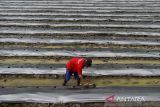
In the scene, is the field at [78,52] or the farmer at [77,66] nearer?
the field at [78,52]

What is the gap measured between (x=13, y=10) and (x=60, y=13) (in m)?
1.73

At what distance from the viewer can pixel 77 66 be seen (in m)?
6.31

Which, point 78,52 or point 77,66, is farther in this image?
point 78,52

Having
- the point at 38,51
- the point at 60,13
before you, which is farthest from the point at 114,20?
the point at 38,51

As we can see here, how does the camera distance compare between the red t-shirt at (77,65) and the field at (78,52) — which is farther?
the red t-shirt at (77,65)

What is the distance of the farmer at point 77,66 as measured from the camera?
247 inches

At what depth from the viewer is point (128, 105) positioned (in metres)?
5.83

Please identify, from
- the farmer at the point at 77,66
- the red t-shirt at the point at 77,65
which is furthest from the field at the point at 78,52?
the red t-shirt at the point at 77,65

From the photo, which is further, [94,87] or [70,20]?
[70,20]

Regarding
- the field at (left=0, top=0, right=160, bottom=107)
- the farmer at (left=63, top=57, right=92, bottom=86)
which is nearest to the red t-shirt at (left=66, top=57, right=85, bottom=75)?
the farmer at (left=63, top=57, right=92, bottom=86)

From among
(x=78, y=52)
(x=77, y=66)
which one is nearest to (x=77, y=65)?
(x=77, y=66)

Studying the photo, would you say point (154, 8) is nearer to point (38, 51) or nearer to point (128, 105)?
point (38, 51)

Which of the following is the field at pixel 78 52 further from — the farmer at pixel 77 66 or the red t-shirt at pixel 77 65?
the red t-shirt at pixel 77 65

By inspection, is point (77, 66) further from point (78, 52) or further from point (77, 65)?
point (78, 52)
